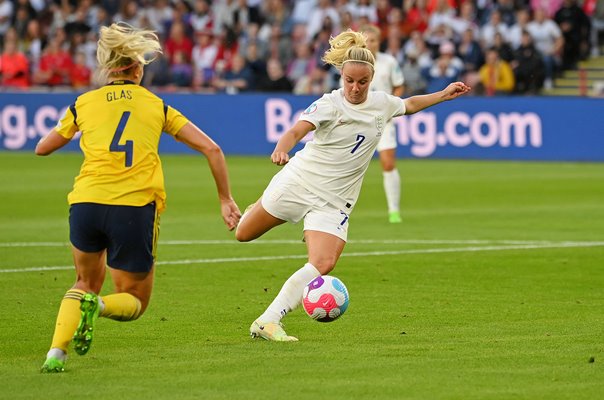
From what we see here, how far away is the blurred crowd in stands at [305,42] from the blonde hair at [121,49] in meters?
19.0

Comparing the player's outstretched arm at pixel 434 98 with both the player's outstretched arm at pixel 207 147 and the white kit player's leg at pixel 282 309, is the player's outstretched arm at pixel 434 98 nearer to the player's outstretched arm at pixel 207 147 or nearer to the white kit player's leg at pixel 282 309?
the white kit player's leg at pixel 282 309

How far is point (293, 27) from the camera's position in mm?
32312

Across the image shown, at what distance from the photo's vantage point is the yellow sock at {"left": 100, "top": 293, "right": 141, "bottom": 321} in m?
7.62

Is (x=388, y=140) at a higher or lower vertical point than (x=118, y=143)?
lower

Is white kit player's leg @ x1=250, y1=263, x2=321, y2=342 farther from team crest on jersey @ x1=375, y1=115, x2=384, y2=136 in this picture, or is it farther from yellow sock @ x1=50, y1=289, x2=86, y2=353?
yellow sock @ x1=50, y1=289, x2=86, y2=353

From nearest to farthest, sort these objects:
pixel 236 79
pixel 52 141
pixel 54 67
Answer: pixel 52 141 → pixel 236 79 → pixel 54 67

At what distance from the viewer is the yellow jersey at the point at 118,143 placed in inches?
295

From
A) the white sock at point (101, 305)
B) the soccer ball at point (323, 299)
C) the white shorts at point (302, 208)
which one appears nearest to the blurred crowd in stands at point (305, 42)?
the white shorts at point (302, 208)

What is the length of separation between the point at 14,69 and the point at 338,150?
903 inches

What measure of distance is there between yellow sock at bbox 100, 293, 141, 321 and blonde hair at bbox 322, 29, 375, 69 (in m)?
2.39

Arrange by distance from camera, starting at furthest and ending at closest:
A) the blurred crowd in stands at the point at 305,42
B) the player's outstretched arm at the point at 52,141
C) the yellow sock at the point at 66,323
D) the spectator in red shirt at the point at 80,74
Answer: the spectator in red shirt at the point at 80,74 → the blurred crowd in stands at the point at 305,42 → the player's outstretched arm at the point at 52,141 → the yellow sock at the point at 66,323

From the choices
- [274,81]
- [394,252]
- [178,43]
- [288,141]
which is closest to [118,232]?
[288,141]

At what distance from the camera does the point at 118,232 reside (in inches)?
294

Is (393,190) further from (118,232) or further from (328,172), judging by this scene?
(118,232)
